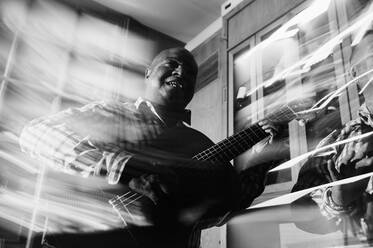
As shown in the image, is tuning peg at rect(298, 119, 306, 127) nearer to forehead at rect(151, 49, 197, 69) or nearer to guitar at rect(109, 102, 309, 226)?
guitar at rect(109, 102, 309, 226)

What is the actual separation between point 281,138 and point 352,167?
26cm

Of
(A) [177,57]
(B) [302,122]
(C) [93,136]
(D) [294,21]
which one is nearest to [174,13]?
(A) [177,57]

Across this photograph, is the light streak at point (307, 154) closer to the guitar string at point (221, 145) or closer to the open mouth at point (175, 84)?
the guitar string at point (221, 145)

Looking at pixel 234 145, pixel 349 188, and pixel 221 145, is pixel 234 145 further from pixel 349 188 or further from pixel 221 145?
pixel 349 188

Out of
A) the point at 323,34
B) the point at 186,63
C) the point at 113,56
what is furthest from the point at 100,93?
the point at 323,34

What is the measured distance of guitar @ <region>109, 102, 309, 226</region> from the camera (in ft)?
3.68

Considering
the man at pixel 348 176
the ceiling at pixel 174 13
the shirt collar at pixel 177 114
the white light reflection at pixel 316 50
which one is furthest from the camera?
the ceiling at pixel 174 13

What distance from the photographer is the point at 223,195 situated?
1171 mm

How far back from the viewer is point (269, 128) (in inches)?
44.9

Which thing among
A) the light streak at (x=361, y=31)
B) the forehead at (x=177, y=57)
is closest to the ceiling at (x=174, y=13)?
the forehead at (x=177, y=57)

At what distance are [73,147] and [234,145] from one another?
56 centimetres

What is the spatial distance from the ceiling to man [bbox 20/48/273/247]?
1.79ft

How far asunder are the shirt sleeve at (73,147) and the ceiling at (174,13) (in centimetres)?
79

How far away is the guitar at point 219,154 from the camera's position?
1.12 meters
